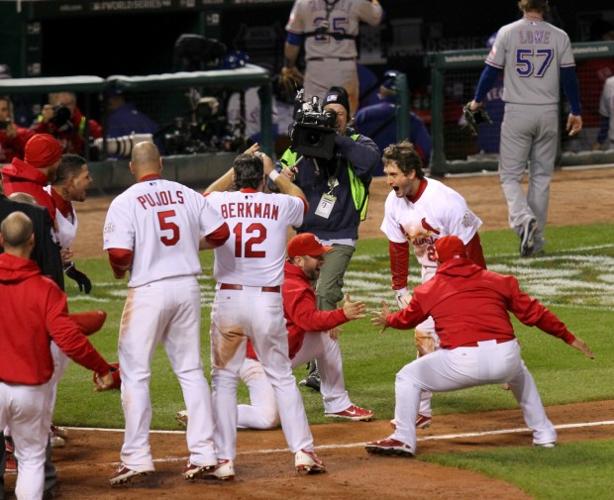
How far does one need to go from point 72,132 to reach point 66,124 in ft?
1.05

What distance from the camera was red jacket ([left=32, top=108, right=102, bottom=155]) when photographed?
59.5 ft

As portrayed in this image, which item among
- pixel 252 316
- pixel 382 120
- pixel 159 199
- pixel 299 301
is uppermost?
pixel 159 199

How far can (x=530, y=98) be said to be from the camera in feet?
51.0

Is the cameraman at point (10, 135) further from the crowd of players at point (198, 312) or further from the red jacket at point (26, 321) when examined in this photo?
the red jacket at point (26, 321)

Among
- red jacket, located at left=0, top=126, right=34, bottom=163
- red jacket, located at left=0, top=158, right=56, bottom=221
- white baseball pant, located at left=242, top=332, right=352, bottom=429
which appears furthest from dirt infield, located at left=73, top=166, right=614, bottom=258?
red jacket, located at left=0, top=158, right=56, bottom=221

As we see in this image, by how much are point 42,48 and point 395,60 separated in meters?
5.37

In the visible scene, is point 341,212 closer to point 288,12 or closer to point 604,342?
point 604,342

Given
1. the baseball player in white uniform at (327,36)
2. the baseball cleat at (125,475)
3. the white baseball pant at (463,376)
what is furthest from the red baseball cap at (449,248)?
the baseball player in white uniform at (327,36)

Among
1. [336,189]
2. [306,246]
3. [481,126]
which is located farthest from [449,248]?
[481,126]

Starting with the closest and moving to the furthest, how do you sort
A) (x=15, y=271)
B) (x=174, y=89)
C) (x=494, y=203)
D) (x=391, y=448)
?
(x=15, y=271) → (x=391, y=448) → (x=494, y=203) → (x=174, y=89)

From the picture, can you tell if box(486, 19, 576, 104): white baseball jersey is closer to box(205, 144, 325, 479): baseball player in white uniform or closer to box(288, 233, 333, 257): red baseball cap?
box(288, 233, 333, 257): red baseball cap

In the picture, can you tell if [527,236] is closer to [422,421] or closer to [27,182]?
[422,421]

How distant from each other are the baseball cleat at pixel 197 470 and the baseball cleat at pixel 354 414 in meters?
1.81

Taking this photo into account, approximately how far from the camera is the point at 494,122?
2102 cm
